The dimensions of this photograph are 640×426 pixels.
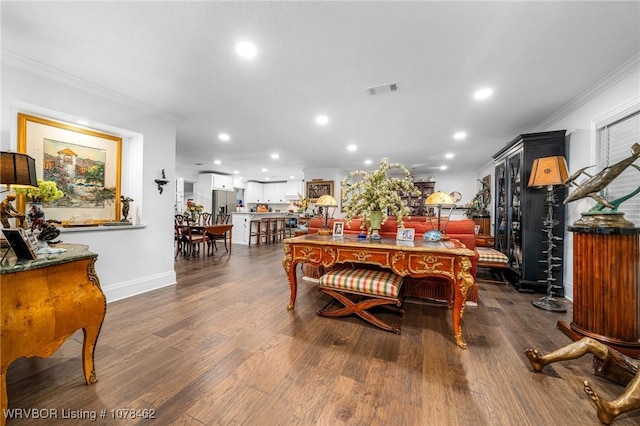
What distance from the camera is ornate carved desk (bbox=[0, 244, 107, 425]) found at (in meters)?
1.10

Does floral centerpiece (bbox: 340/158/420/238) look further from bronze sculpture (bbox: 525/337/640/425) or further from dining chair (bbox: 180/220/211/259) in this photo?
dining chair (bbox: 180/220/211/259)

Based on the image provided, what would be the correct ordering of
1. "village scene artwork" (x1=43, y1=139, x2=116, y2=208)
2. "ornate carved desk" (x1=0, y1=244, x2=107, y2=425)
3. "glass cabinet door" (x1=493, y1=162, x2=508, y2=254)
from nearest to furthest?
"ornate carved desk" (x1=0, y1=244, x2=107, y2=425) → "village scene artwork" (x1=43, y1=139, x2=116, y2=208) → "glass cabinet door" (x1=493, y1=162, x2=508, y2=254)

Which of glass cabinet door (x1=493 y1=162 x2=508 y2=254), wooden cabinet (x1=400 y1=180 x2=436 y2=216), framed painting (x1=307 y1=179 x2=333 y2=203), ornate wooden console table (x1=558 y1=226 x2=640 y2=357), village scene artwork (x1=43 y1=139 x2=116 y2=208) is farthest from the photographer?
wooden cabinet (x1=400 y1=180 x2=436 y2=216)

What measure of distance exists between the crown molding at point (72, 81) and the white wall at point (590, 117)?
5.22m

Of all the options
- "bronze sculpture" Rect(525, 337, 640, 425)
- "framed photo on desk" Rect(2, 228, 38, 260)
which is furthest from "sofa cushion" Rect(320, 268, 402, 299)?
"framed photo on desk" Rect(2, 228, 38, 260)

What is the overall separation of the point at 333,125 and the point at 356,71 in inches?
61.2

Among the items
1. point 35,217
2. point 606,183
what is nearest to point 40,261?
point 35,217

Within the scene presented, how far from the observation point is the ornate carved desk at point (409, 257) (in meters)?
1.86

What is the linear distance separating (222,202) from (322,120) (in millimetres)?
6901

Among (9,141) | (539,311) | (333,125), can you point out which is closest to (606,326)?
(539,311)

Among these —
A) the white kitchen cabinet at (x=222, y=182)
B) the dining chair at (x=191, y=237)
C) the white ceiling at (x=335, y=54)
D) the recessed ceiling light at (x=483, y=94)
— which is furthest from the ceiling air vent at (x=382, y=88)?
the white kitchen cabinet at (x=222, y=182)

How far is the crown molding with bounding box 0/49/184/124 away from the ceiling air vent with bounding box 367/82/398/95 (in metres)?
2.85

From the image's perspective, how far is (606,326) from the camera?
5.90ft

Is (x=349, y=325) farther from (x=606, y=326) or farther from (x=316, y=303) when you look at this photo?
(x=606, y=326)
